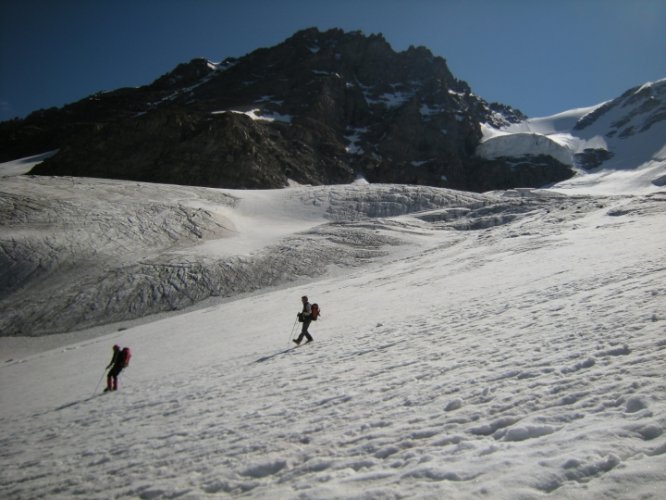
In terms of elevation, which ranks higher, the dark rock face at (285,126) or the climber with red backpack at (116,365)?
the dark rock face at (285,126)

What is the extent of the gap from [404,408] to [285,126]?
133197 millimetres

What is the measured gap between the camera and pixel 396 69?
191 metres

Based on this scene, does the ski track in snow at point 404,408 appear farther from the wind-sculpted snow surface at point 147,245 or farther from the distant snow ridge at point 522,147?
the distant snow ridge at point 522,147

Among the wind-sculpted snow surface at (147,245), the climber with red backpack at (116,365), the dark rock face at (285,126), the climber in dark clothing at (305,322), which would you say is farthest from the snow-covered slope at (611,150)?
the climber with red backpack at (116,365)

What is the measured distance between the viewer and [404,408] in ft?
22.7

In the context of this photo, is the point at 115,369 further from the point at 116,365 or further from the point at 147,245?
the point at 147,245

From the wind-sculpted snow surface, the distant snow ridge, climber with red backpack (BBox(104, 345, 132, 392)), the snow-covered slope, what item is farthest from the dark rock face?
climber with red backpack (BBox(104, 345, 132, 392))

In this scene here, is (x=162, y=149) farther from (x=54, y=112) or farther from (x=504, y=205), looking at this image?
(x=54, y=112)

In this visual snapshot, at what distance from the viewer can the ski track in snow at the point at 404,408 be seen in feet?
15.4

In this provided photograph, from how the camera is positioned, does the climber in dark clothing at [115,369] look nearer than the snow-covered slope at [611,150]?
Yes

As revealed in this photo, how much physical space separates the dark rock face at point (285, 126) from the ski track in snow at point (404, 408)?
274ft

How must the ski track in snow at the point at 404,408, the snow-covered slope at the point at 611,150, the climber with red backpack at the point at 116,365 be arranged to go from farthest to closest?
the snow-covered slope at the point at 611,150 → the climber with red backpack at the point at 116,365 → the ski track in snow at the point at 404,408

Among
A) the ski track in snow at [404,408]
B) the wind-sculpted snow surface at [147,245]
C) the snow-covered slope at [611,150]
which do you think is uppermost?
the snow-covered slope at [611,150]

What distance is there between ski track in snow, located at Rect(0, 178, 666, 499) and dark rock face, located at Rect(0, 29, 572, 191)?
274 ft
